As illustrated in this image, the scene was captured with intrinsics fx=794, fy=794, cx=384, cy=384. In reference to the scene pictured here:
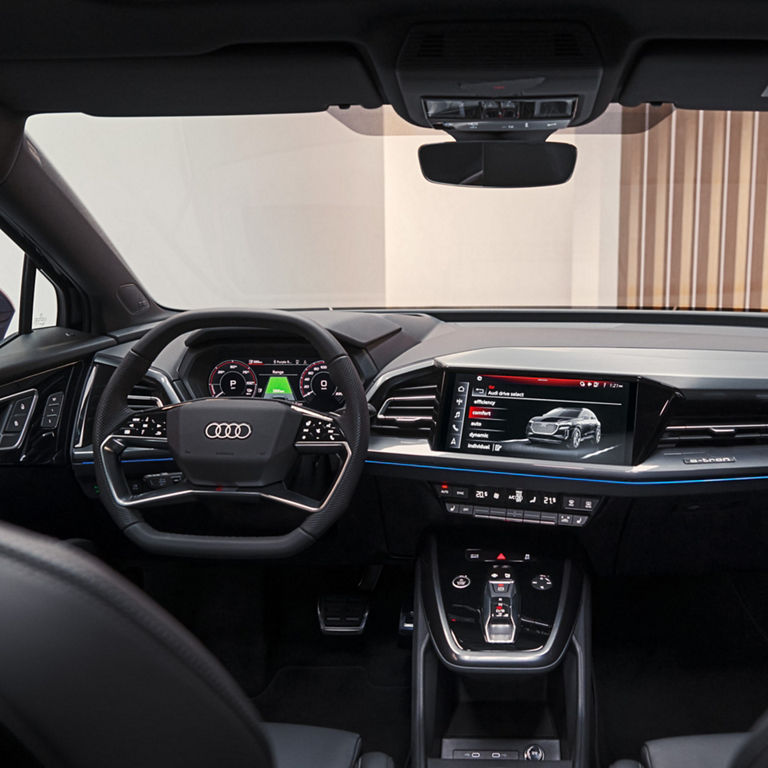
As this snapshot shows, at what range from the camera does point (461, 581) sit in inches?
85.9

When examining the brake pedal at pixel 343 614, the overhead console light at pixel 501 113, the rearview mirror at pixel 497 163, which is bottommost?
the brake pedal at pixel 343 614

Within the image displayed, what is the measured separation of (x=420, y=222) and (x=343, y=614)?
5.80 ft

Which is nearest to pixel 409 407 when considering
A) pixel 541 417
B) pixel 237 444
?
pixel 541 417

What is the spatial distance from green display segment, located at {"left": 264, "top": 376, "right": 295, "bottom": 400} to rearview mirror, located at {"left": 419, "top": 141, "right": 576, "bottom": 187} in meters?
0.69

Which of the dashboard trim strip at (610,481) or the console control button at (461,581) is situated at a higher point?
the dashboard trim strip at (610,481)

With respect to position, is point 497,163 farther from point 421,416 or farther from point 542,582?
point 542,582

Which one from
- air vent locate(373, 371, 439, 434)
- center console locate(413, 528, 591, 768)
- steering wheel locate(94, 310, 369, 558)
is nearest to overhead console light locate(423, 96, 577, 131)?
steering wheel locate(94, 310, 369, 558)

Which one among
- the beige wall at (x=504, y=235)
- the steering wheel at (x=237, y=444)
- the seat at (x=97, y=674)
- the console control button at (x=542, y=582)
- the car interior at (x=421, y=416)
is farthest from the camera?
the beige wall at (x=504, y=235)

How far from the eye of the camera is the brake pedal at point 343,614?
2.55 meters

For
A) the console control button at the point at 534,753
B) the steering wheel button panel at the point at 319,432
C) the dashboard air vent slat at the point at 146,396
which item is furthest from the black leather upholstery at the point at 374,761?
the dashboard air vent slat at the point at 146,396

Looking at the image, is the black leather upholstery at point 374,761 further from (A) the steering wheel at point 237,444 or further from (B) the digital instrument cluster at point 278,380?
(B) the digital instrument cluster at point 278,380

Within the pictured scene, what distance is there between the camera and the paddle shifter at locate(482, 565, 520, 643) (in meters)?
2.03

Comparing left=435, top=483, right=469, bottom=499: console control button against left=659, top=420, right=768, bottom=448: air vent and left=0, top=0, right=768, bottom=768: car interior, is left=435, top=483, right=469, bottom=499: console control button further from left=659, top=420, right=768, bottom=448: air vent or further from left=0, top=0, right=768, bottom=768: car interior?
left=659, top=420, right=768, bottom=448: air vent

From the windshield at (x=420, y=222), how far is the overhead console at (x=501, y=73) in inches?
29.5
